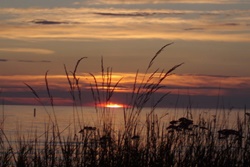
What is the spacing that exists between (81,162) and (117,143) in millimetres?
561

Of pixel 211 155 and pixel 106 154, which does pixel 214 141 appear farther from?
pixel 106 154

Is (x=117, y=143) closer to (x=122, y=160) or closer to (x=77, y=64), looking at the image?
(x=122, y=160)

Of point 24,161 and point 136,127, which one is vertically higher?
point 136,127

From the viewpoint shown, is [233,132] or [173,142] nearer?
[233,132]

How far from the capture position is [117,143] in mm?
7852

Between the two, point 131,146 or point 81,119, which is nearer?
point 131,146

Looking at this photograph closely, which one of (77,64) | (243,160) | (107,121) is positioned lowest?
(243,160)

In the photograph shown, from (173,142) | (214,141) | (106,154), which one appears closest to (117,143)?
(106,154)

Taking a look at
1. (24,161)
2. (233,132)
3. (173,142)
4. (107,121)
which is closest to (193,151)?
(173,142)

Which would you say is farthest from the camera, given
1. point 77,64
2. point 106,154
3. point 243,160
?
point 243,160

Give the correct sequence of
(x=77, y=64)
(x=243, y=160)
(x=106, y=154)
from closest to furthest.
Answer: (x=77, y=64) < (x=106, y=154) < (x=243, y=160)

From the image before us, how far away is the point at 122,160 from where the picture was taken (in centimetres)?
751

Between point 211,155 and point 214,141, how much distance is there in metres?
0.61

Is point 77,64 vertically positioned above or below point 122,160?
above
